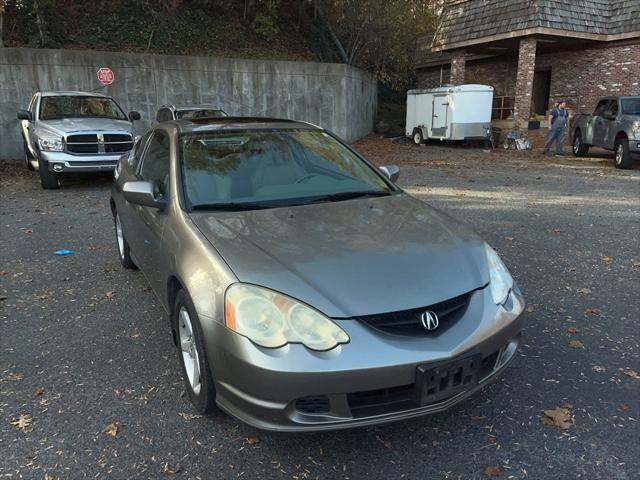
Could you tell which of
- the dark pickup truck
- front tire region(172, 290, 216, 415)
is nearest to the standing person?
the dark pickup truck

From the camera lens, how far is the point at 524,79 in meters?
20.0

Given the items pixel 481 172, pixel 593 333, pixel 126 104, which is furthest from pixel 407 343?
pixel 126 104

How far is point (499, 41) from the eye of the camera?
20.8m

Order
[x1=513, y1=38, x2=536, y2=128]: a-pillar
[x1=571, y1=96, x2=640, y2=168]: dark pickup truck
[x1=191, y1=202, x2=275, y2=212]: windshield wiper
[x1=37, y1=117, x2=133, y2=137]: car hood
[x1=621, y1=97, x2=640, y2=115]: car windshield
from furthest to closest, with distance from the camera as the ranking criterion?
[x1=513, y1=38, x2=536, y2=128]: a-pillar
[x1=621, y1=97, x2=640, y2=115]: car windshield
[x1=571, y1=96, x2=640, y2=168]: dark pickup truck
[x1=37, y1=117, x2=133, y2=137]: car hood
[x1=191, y1=202, x2=275, y2=212]: windshield wiper

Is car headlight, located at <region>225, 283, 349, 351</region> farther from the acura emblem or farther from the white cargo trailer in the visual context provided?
the white cargo trailer

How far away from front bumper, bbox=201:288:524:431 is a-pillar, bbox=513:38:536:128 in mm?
19789

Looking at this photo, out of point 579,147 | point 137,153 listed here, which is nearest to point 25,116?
point 137,153

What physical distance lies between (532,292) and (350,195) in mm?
2208

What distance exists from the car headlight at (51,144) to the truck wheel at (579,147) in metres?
14.7

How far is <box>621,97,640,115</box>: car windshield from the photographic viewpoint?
14062 mm

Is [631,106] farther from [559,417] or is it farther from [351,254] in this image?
[351,254]

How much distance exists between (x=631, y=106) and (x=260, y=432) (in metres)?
15.1

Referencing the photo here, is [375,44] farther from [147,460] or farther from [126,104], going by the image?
[147,460]

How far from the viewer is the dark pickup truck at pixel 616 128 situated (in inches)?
531
